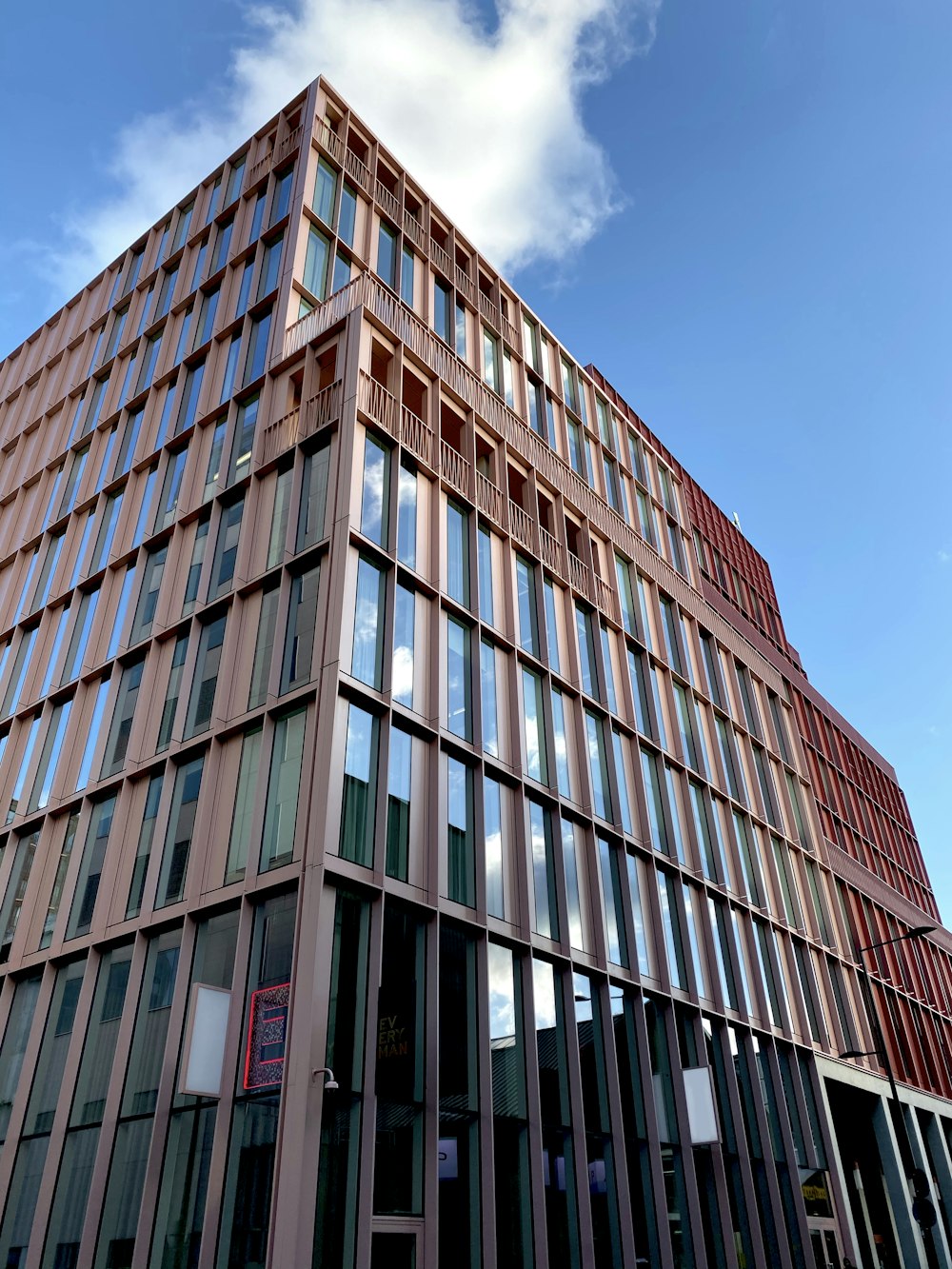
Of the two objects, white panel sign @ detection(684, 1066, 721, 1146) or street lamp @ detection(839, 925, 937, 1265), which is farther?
white panel sign @ detection(684, 1066, 721, 1146)

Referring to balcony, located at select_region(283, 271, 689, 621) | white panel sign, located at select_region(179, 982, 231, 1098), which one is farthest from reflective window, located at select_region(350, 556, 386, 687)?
white panel sign, located at select_region(179, 982, 231, 1098)

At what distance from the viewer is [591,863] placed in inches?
1015

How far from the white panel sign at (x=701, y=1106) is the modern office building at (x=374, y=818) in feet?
0.31

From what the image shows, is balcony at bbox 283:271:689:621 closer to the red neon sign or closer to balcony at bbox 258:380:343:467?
balcony at bbox 258:380:343:467

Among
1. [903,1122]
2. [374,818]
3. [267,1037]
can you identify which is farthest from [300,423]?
[903,1122]

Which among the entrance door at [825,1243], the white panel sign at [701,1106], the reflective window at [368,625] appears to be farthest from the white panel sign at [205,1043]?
the entrance door at [825,1243]

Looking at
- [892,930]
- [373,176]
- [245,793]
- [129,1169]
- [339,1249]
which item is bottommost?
[339,1249]

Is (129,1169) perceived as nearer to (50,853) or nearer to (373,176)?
(50,853)

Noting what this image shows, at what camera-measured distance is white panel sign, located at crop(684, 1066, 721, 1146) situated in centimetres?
2428

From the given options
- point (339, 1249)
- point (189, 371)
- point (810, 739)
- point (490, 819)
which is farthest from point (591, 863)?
point (810, 739)

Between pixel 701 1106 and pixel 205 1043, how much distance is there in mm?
13831

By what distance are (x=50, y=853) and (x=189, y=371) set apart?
50.3ft

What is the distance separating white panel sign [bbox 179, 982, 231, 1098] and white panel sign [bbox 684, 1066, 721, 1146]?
43.5 ft

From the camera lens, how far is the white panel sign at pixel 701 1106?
2428 centimetres
